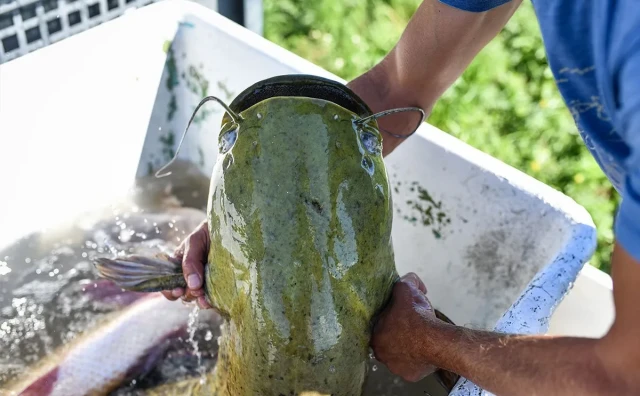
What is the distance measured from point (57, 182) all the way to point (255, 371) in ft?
4.45

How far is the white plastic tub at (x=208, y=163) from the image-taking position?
1.98 meters

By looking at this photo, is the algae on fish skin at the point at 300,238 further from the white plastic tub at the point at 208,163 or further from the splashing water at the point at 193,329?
the splashing water at the point at 193,329

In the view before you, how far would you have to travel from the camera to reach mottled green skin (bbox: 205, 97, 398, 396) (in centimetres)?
129

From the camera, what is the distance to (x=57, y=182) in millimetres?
2432

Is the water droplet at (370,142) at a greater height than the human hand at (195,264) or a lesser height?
greater

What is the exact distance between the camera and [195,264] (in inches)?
62.5

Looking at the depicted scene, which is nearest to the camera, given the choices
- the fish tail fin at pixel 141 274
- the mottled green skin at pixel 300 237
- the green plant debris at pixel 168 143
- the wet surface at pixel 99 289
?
the mottled green skin at pixel 300 237

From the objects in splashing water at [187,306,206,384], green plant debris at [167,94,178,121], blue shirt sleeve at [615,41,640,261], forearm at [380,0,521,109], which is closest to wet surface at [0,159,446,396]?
splashing water at [187,306,206,384]

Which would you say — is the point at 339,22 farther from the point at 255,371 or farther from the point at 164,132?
the point at 255,371

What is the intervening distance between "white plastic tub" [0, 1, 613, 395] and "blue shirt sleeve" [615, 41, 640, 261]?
75 cm

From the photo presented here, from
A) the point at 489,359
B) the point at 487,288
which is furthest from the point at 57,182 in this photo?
the point at 489,359

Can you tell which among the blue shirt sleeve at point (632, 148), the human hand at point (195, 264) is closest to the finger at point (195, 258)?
the human hand at point (195, 264)

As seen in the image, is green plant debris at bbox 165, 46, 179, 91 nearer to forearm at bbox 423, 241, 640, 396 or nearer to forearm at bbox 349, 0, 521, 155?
forearm at bbox 349, 0, 521, 155

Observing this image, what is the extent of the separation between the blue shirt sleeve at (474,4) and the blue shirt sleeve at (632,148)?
71 cm
